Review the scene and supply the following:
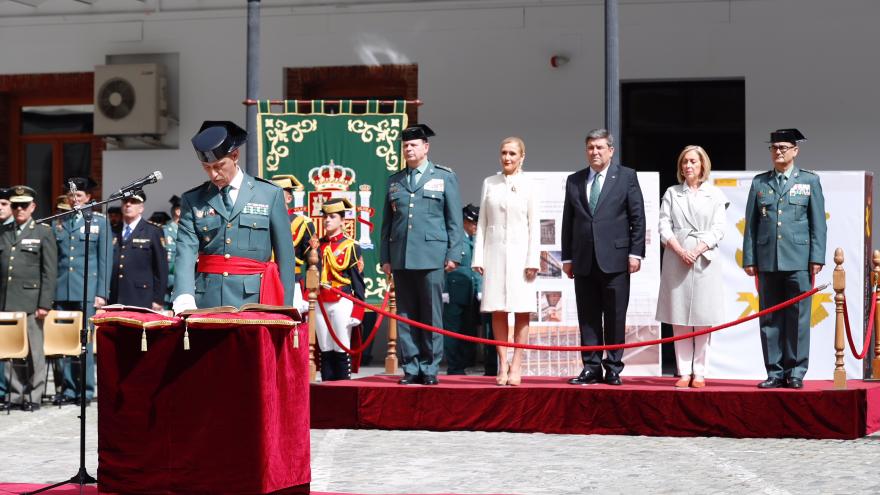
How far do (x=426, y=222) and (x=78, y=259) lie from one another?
3689mm

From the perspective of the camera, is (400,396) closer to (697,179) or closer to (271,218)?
(697,179)

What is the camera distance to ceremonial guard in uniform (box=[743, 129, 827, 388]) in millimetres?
8680

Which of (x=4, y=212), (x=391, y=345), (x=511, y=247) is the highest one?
(x=4, y=212)

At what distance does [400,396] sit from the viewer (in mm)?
9078

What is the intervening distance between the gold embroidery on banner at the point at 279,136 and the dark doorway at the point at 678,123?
3.77 m

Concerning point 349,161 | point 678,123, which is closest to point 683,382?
point 349,161

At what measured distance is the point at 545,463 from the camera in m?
7.53

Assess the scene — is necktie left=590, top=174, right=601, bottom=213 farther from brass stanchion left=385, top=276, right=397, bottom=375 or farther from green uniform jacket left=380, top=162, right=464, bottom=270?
brass stanchion left=385, top=276, right=397, bottom=375

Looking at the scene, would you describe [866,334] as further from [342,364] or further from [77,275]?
[77,275]

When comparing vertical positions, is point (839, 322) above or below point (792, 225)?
below

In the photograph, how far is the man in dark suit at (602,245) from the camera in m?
8.95

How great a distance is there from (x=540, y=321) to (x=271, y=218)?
183 inches

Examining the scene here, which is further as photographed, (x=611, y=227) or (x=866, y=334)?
(x=866, y=334)

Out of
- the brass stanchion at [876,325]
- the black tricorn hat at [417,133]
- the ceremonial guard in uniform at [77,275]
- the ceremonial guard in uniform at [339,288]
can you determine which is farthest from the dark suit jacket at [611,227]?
the ceremonial guard in uniform at [77,275]
